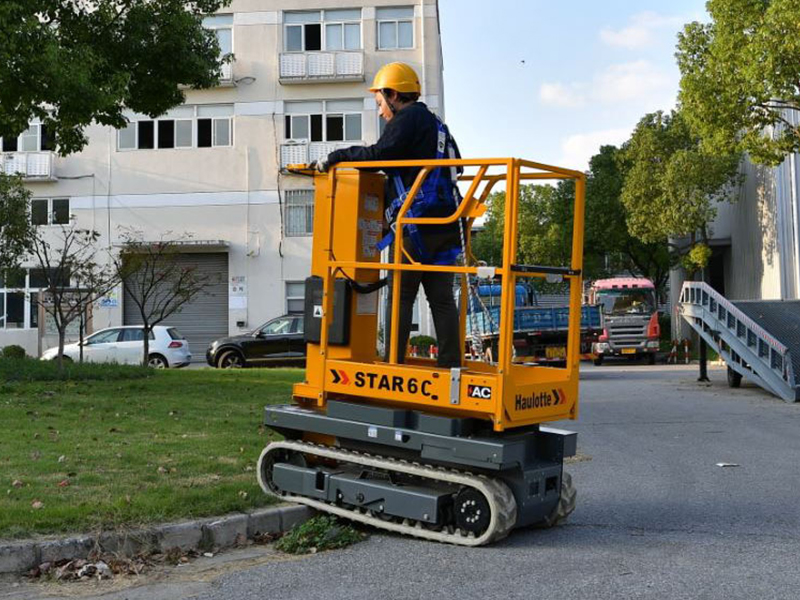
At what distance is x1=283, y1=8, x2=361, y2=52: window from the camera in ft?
115

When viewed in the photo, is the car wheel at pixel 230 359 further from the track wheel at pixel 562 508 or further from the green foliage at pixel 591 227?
the track wheel at pixel 562 508

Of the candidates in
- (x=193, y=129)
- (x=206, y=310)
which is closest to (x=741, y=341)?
(x=206, y=310)

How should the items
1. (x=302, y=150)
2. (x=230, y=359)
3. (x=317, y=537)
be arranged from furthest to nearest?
(x=302, y=150) < (x=230, y=359) < (x=317, y=537)

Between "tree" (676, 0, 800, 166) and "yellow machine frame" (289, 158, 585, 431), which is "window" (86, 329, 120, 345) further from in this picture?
"yellow machine frame" (289, 158, 585, 431)

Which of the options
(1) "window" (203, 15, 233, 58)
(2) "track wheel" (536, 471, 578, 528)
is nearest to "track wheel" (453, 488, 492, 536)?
(2) "track wheel" (536, 471, 578, 528)

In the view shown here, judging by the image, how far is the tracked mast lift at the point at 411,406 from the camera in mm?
5574

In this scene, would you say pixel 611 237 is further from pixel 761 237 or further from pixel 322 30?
pixel 322 30

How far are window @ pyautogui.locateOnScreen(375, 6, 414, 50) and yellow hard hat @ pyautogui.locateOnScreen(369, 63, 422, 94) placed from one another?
29.6 metres

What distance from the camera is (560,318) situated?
21906 mm

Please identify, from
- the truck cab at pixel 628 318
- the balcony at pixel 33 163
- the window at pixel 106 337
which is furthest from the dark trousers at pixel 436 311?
the balcony at pixel 33 163

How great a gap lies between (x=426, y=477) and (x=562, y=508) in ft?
3.41

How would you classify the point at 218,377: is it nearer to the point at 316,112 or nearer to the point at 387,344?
the point at 387,344

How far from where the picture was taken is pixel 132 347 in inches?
1086

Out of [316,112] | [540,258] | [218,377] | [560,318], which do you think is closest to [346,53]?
[316,112]
